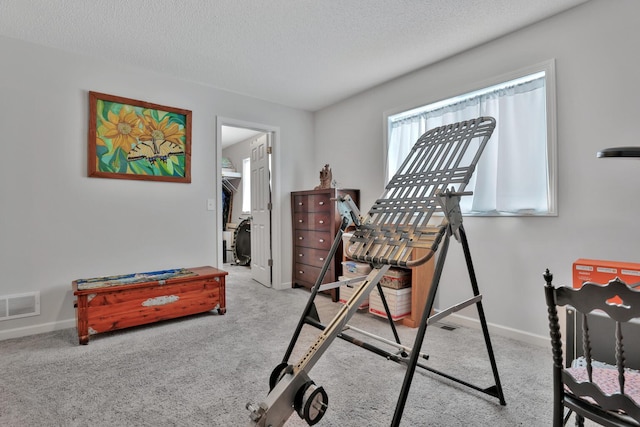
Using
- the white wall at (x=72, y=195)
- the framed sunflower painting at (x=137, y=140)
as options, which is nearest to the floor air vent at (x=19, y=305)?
the white wall at (x=72, y=195)

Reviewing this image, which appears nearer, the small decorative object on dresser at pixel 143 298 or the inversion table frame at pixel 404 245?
the inversion table frame at pixel 404 245

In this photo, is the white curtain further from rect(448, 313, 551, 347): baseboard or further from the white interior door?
the white interior door

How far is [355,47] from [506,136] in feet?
4.96

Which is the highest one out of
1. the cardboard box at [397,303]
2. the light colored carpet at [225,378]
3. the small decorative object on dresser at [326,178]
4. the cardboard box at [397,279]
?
the small decorative object on dresser at [326,178]

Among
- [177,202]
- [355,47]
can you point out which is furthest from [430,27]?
[177,202]

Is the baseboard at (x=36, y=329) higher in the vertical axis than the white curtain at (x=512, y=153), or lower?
lower

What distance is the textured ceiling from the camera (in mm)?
2311

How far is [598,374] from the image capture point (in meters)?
1.08

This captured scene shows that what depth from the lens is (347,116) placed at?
424cm

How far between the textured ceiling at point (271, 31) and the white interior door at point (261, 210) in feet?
4.24

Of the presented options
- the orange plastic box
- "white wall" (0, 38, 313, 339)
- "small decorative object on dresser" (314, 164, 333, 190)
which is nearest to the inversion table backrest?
the orange plastic box

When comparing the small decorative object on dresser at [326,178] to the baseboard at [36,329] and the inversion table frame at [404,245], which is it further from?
the baseboard at [36,329]

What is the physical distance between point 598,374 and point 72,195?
381 centimetres

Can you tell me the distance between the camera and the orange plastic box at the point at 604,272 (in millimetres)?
1722
